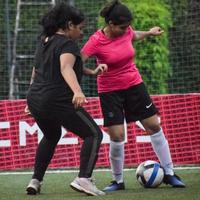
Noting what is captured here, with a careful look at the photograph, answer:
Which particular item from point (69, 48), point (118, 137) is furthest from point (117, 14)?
point (118, 137)

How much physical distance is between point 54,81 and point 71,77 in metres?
0.27

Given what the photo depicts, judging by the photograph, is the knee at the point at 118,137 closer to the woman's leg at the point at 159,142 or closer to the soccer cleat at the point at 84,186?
the woman's leg at the point at 159,142

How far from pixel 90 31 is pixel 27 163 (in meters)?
3.74

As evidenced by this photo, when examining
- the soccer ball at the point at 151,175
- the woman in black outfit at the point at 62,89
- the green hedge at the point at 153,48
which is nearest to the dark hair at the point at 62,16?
the woman in black outfit at the point at 62,89

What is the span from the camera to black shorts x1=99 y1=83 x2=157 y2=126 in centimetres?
765

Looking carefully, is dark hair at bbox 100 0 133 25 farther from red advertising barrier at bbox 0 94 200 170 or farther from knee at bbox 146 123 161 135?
red advertising barrier at bbox 0 94 200 170

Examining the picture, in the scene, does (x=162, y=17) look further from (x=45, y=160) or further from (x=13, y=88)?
(x=45, y=160)

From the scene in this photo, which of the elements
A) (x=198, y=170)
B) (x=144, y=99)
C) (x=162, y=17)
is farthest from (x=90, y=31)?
(x=144, y=99)

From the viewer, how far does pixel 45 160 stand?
738 centimetres

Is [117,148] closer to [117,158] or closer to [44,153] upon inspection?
[117,158]

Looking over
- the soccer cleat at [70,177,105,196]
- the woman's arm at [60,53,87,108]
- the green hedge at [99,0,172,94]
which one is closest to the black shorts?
the soccer cleat at [70,177,105,196]

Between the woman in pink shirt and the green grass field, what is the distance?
0.94 feet

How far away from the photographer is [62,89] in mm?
7027

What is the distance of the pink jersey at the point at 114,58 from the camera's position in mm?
7508
